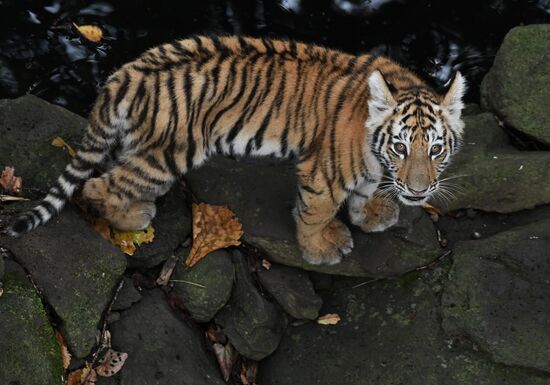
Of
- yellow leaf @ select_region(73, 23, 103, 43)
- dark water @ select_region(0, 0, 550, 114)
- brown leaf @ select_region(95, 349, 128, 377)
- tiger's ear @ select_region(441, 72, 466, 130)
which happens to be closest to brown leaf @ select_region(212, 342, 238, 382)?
brown leaf @ select_region(95, 349, 128, 377)

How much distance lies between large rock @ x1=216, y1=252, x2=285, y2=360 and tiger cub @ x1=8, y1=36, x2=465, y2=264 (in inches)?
27.4

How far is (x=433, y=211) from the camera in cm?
565

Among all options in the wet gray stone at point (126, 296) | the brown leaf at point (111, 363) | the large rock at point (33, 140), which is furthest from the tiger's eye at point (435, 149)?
Answer: the large rock at point (33, 140)

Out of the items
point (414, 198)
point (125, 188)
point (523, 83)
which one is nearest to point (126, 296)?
point (125, 188)

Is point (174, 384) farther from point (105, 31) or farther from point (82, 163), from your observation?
point (105, 31)

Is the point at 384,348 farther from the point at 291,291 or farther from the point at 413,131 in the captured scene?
the point at 413,131

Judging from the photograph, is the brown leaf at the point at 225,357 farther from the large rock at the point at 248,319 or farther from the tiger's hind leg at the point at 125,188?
Answer: the tiger's hind leg at the point at 125,188

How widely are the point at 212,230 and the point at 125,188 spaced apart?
82 cm

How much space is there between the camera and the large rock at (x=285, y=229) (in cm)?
520

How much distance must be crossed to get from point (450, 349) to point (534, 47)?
9.02 feet

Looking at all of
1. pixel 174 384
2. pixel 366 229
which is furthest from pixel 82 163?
pixel 366 229

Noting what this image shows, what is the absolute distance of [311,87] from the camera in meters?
4.63

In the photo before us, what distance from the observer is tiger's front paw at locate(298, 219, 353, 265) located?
5070mm

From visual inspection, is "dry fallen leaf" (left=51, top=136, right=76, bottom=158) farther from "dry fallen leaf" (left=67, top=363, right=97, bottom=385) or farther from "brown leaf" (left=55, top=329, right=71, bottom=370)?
"dry fallen leaf" (left=67, top=363, right=97, bottom=385)
